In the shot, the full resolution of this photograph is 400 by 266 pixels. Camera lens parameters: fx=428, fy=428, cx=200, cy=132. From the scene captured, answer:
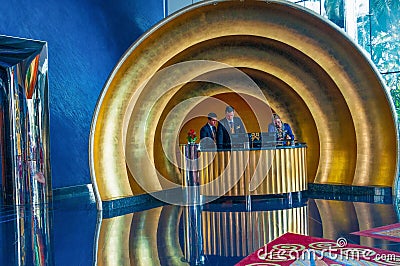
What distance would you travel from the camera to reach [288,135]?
27.8 ft

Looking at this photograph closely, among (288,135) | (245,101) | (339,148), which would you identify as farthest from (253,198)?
(245,101)

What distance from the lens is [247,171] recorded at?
7.59m

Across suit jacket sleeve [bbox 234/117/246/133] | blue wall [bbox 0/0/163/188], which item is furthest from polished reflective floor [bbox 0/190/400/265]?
suit jacket sleeve [bbox 234/117/246/133]

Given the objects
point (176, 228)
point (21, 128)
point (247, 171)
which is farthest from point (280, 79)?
point (21, 128)

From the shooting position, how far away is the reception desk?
24.9 ft

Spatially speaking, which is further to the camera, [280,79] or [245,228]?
[280,79]

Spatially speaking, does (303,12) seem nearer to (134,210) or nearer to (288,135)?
(288,135)

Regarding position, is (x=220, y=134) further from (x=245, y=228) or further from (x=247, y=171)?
(x=245, y=228)

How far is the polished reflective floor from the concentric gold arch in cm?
81

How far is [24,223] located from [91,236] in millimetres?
A: 1655

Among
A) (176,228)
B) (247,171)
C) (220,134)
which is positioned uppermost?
(220,134)

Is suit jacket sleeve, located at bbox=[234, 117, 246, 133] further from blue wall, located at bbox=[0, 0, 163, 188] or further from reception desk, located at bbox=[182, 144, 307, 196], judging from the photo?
reception desk, located at bbox=[182, 144, 307, 196]

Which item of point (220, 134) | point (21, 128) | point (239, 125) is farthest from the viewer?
point (239, 125)

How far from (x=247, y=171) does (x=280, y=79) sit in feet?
9.31
